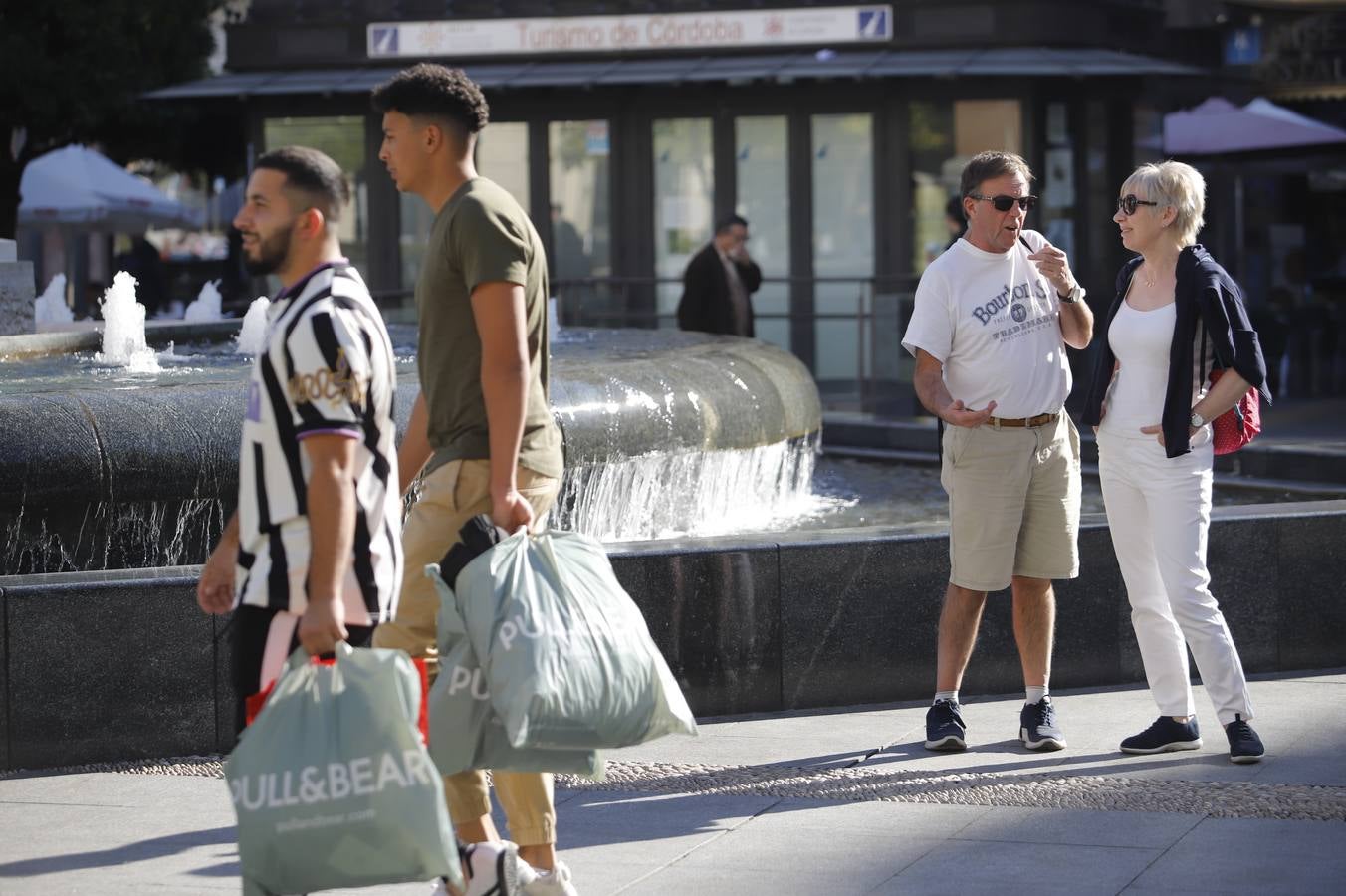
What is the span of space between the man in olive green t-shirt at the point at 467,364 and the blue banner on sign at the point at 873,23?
16.8m

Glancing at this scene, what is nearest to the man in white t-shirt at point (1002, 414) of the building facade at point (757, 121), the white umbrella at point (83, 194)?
the building facade at point (757, 121)

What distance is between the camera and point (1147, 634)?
6629 mm

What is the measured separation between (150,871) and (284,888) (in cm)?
154

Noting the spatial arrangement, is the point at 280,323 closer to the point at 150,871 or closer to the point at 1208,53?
the point at 150,871

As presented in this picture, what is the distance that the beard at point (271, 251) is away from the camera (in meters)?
4.28

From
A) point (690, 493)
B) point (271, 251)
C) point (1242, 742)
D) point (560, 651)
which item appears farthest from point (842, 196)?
point (271, 251)

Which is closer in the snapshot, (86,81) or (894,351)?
(894,351)

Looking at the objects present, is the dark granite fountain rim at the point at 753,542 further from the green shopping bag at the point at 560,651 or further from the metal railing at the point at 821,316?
the metal railing at the point at 821,316

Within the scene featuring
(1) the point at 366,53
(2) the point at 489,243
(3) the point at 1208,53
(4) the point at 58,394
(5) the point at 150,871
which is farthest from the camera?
(3) the point at 1208,53

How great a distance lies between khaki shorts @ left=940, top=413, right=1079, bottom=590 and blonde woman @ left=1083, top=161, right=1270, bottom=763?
14 cm

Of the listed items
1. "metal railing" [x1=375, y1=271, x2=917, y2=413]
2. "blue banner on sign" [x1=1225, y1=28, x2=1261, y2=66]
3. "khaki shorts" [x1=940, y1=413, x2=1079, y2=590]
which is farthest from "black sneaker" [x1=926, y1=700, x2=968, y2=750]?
"blue banner on sign" [x1=1225, y1=28, x2=1261, y2=66]

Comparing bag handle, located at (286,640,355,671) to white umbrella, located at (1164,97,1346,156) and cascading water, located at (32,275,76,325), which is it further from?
white umbrella, located at (1164,97,1346,156)

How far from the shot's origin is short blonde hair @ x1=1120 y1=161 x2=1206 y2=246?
6465 mm

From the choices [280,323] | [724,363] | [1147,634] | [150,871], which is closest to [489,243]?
[280,323]
